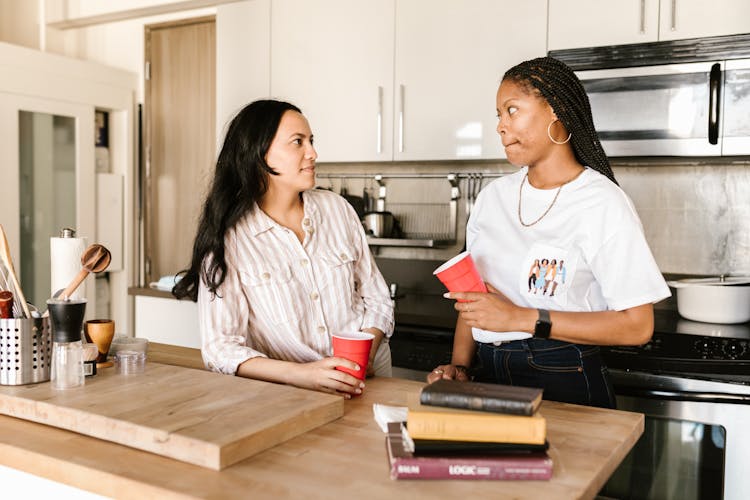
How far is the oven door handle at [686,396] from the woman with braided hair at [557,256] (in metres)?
0.58

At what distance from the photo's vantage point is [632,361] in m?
2.15

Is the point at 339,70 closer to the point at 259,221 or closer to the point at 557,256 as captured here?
the point at 259,221

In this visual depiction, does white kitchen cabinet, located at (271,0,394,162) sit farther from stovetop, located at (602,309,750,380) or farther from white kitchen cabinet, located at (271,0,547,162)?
stovetop, located at (602,309,750,380)

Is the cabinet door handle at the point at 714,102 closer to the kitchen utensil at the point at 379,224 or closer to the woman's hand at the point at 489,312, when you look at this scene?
the woman's hand at the point at 489,312


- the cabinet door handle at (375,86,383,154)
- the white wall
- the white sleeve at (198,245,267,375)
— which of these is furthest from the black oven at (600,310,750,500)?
the white wall

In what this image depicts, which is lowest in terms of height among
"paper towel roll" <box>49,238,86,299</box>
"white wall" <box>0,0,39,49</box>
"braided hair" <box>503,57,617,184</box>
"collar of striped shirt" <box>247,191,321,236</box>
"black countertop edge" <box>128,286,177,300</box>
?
"black countertop edge" <box>128,286,177,300</box>

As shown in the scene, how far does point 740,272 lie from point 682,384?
2.79 ft

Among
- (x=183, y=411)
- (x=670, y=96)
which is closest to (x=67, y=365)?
(x=183, y=411)

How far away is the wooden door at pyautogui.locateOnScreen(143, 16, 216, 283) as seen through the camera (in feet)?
12.3

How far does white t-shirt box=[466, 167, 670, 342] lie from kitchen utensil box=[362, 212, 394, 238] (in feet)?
4.97

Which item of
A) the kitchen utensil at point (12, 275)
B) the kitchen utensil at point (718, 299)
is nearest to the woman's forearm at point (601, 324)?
the kitchen utensil at point (12, 275)

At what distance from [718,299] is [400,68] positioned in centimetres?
151

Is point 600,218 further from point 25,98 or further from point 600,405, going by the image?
point 25,98

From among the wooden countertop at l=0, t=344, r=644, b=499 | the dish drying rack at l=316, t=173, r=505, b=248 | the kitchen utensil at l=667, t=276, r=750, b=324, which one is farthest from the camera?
the dish drying rack at l=316, t=173, r=505, b=248
